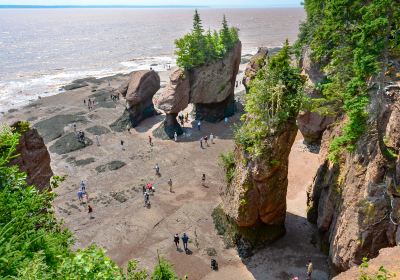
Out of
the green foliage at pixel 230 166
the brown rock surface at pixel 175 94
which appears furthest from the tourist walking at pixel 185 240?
the brown rock surface at pixel 175 94

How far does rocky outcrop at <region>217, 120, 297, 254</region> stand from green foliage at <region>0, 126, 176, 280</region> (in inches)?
443

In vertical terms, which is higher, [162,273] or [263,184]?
[162,273]

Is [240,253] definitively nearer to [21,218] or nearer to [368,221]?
→ [368,221]

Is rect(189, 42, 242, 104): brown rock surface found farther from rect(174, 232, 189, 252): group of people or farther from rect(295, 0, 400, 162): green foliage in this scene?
rect(174, 232, 189, 252): group of people

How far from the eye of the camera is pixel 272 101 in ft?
71.1

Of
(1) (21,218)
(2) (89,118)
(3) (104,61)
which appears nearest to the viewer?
(1) (21,218)

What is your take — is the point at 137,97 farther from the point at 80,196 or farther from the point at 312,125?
the point at 312,125

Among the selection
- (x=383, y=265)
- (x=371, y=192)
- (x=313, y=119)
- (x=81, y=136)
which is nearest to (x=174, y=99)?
(x=81, y=136)

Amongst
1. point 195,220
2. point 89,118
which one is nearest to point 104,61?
point 89,118

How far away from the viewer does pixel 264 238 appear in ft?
79.3

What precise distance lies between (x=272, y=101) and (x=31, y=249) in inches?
644

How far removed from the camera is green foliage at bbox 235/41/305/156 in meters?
21.5

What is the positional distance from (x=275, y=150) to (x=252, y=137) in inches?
68.0

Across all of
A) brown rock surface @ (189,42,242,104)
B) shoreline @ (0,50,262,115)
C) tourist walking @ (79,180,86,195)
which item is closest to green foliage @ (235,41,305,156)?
tourist walking @ (79,180,86,195)
